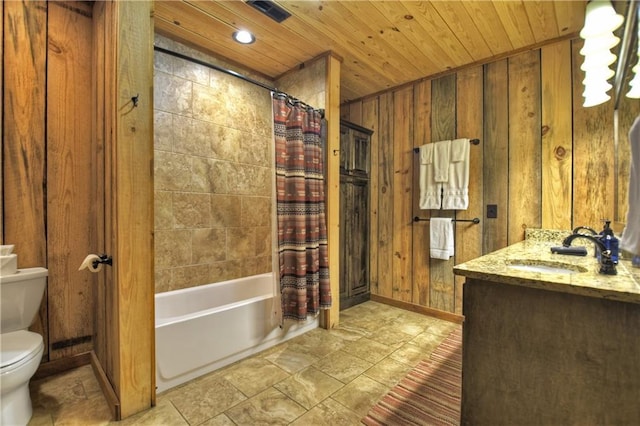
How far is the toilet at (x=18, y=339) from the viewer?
1.22 meters

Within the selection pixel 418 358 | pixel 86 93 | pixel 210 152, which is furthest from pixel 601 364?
pixel 86 93

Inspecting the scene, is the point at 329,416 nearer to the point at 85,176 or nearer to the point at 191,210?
the point at 191,210

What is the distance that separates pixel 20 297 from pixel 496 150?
347cm

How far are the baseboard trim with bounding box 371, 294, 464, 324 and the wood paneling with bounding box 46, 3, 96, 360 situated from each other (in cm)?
259

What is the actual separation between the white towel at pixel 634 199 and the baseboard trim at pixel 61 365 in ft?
9.34

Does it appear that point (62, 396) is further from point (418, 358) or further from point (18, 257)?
point (418, 358)

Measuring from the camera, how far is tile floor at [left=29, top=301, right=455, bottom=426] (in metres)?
1.38

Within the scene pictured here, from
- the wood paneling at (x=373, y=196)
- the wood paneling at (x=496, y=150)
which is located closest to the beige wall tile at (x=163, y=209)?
the wood paneling at (x=373, y=196)

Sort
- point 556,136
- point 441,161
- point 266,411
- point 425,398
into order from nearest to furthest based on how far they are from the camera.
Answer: point 266,411 → point 425,398 → point 556,136 → point 441,161

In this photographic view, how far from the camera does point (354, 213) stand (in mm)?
3064

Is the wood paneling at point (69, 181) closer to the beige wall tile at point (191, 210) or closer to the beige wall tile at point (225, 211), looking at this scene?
the beige wall tile at point (191, 210)

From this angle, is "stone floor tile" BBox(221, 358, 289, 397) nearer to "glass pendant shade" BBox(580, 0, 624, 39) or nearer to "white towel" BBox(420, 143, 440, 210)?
"white towel" BBox(420, 143, 440, 210)

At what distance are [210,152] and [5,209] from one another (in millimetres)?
1306

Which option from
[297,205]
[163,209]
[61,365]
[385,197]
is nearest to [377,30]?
[297,205]
